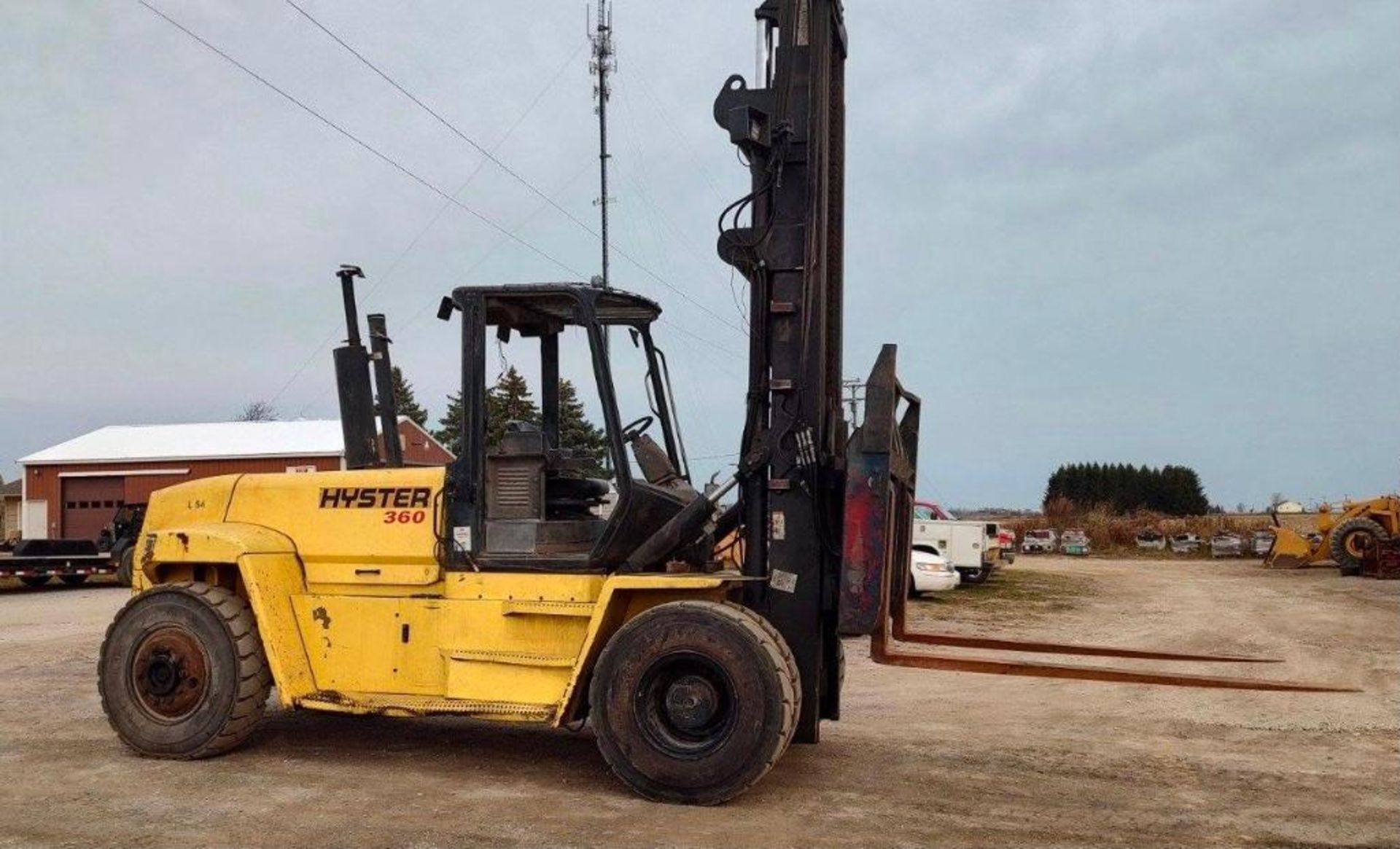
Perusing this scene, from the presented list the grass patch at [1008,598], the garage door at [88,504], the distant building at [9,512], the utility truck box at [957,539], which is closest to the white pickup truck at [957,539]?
the utility truck box at [957,539]

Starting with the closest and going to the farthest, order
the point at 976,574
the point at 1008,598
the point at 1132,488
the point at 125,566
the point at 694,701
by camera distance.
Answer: the point at 694,701 < the point at 125,566 < the point at 1008,598 < the point at 976,574 < the point at 1132,488

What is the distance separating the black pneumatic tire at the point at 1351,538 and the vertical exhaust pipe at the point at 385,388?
27909mm

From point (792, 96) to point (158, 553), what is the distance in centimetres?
537

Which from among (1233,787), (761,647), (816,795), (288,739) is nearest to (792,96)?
(761,647)

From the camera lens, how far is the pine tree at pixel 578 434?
25.6ft

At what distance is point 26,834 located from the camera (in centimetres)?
630

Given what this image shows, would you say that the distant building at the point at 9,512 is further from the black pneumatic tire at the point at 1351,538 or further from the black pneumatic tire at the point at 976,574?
the black pneumatic tire at the point at 1351,538

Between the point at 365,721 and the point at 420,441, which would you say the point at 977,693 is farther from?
the point at 420,441

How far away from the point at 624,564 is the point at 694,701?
1011mm

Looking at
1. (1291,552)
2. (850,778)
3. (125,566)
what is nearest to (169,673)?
(850,778)

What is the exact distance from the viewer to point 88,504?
39.7 m

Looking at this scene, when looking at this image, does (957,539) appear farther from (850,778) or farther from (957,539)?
(850,778)

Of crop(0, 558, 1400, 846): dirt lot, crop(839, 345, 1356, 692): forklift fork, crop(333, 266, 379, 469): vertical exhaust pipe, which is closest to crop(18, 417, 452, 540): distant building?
crop(0, 558, 1400, 846): dirt lot

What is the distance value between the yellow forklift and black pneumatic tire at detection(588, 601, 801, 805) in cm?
1
